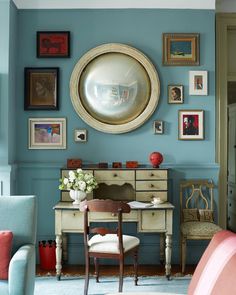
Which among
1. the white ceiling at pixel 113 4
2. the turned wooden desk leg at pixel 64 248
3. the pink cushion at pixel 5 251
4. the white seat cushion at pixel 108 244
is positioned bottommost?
the turned wooden desk leg at pixel 64 248

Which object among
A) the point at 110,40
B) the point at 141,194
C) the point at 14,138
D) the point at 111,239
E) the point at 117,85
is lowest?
the point at 111,239

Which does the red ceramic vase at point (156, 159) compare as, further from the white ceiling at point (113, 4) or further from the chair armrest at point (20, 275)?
the chair armrest at point (20, 275)

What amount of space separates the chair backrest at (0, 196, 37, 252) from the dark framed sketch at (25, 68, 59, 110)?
181cm

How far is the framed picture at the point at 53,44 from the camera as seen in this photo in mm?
5016

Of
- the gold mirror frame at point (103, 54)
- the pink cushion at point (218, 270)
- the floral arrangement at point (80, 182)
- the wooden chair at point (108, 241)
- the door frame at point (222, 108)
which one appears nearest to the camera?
the pink cushion at point (218, 270)

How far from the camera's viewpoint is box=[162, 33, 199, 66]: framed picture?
503 centimetres

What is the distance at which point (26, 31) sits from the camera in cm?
506

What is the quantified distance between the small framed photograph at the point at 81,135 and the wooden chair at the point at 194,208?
118cm

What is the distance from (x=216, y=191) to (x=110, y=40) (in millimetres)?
2030

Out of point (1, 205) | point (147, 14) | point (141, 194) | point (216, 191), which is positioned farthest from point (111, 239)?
point (147, 14)

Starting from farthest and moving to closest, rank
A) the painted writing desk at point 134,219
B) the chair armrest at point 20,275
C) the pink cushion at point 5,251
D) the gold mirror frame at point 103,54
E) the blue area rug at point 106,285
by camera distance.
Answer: the gold mirror frame at point 103,54
the painted writing desk at point 134,219
the blue area rug at point 106,285
the pink cushion at point 5,251
the chair armrest at point 20,275

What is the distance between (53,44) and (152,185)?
1.88 metres

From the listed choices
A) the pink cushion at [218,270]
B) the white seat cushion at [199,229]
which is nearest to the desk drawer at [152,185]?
the white seat cushion at [199,229]

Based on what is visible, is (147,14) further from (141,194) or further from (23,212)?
(23,212)
